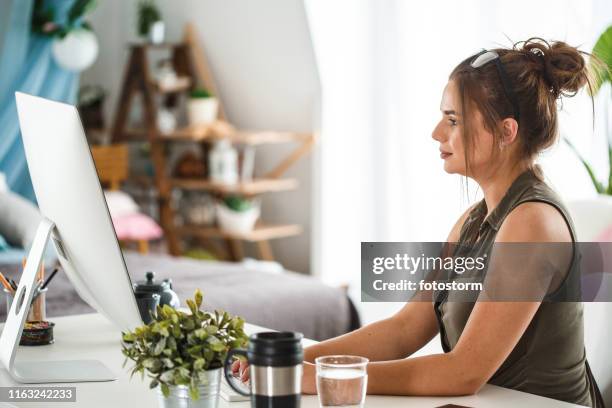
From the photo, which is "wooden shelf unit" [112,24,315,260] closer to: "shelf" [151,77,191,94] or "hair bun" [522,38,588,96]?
"shelf" [151,77,191,94]

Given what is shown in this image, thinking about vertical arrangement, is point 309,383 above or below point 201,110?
below

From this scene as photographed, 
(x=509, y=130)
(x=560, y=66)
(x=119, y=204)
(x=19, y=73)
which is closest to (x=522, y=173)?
(x=509, y=130)

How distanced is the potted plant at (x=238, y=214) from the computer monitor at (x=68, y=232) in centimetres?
338

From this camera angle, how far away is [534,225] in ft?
4.56

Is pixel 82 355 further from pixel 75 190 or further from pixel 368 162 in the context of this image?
pixel 368 162

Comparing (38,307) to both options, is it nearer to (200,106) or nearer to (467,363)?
(467,363)

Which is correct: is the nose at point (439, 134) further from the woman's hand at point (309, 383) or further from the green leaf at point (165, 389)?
the green leaf at point (165, 389)

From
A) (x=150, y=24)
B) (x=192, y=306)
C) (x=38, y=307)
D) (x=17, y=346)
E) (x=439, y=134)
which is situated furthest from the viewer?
(x=150, y=24)

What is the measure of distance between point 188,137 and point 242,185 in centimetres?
41

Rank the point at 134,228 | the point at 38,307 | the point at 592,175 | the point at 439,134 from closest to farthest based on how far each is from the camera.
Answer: the point at 439,134, the point at 38,307, the point at 592,175, the point at 134,228

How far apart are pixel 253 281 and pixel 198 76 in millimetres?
2529

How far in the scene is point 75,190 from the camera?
4.43 ft

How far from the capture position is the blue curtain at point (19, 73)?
4.18 metres

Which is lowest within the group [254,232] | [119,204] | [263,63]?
[254,232]
